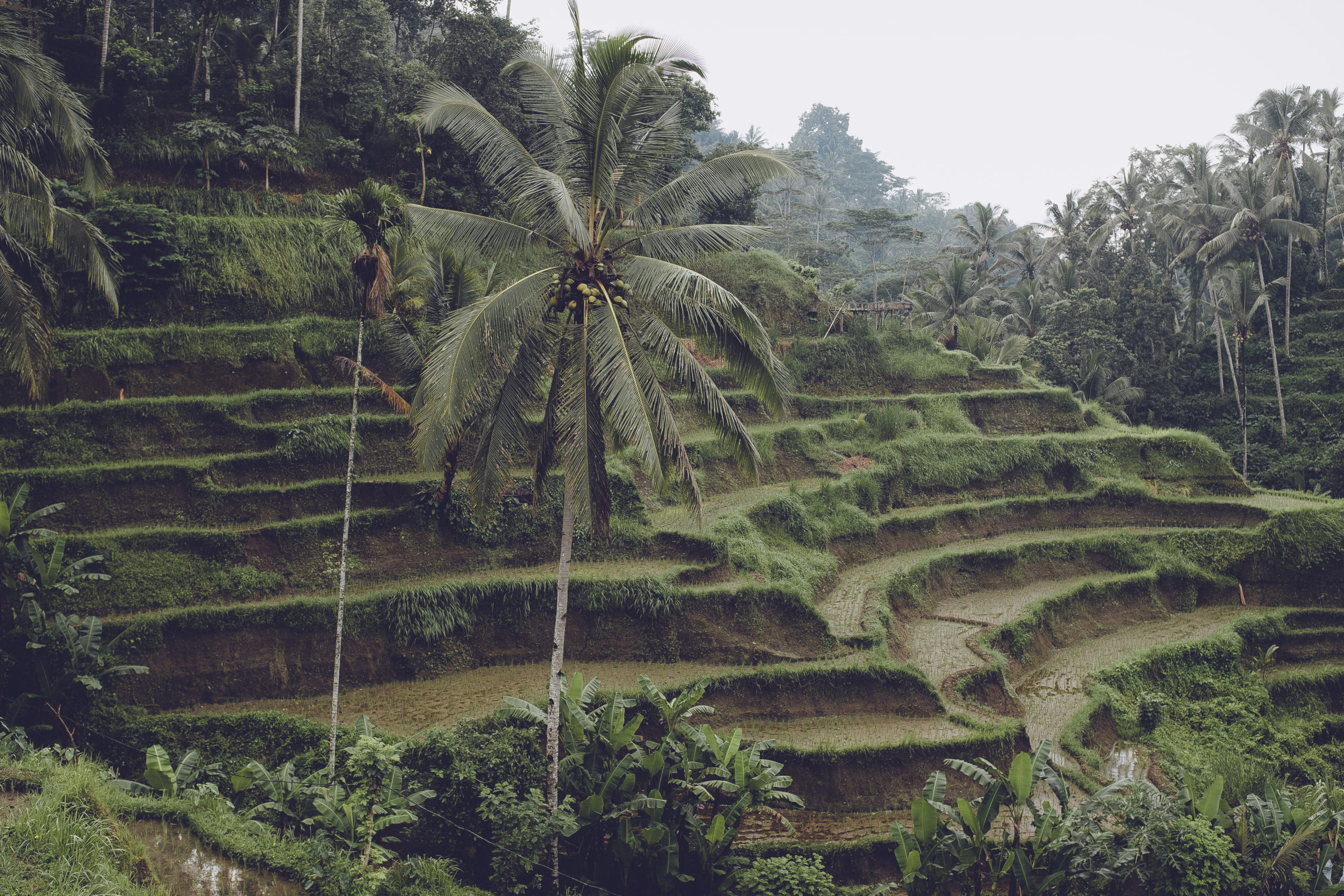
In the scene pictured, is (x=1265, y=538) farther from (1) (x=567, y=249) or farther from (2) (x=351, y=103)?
(2) (x=351, y=103)

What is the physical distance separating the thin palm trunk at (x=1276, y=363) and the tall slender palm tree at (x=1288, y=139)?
82cm

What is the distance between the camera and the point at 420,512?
51.0ft

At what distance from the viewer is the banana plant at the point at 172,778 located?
953cm

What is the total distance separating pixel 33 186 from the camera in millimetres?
11188

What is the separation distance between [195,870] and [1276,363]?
36483 mm

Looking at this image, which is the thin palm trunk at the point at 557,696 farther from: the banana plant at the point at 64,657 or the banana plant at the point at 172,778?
the banana plant at the point at 64,657

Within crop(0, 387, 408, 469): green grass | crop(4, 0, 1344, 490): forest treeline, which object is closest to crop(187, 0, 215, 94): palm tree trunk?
crop(4, 0, 1344, 490): forest treeline

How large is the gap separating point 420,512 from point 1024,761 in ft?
34.6

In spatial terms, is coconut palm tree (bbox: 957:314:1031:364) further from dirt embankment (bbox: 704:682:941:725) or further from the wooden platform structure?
dirt embankment (bbox: 704:682:941:725)

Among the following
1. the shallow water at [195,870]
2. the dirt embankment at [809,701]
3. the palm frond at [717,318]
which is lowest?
the dirt embankment at [809,701]

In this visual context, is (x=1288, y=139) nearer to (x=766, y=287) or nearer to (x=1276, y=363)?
(x=1276, y=363)

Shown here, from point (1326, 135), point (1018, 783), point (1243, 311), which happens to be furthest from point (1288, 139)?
point (1018, 783)

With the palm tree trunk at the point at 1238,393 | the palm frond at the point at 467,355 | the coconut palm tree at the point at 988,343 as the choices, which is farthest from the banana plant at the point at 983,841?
the palm tree trunk at the point at 1238,393

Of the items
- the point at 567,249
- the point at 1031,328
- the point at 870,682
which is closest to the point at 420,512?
the point at 567,249
